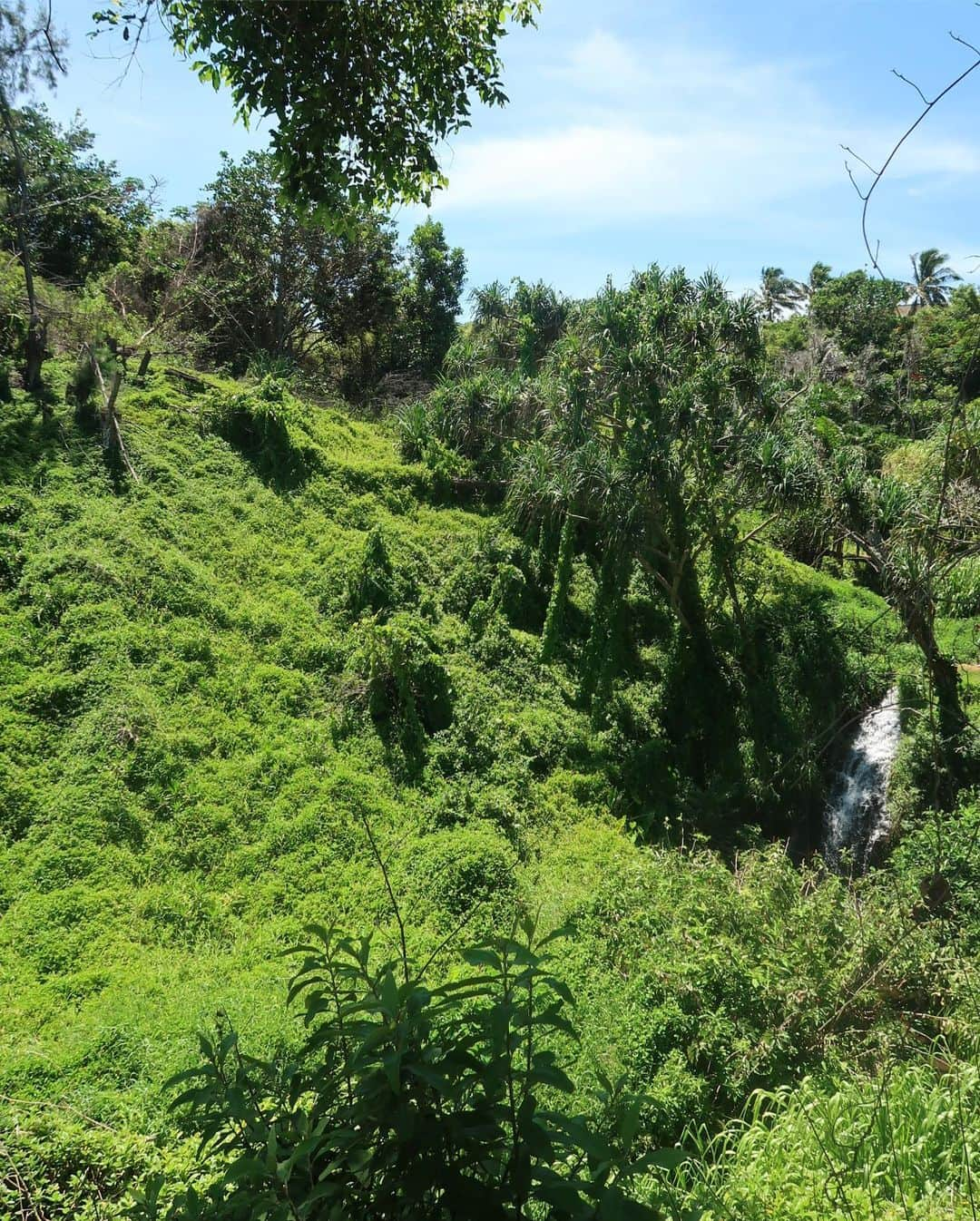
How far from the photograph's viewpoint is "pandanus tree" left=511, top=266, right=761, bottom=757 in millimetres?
11828

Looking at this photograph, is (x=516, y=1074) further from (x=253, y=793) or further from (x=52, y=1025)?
(x=253, y=793)

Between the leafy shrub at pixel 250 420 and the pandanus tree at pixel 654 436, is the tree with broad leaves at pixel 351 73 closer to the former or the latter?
the pandanus tree at pixel 654 436

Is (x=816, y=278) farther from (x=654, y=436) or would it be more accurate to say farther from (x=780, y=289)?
(x=654, y=436)

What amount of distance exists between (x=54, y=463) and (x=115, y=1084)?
29.0 feet

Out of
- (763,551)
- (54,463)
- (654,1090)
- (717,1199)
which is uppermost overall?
(54,463)

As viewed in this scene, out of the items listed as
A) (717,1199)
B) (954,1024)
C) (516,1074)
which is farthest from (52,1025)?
(954,1024)

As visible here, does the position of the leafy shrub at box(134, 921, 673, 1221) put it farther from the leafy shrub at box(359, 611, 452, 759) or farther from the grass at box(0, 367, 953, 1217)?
the leafy shrub at box(359, 611, 452, 759)

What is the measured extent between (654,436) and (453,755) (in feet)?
18.5

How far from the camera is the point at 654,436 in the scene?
1189cm

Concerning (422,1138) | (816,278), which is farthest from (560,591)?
(816,278)

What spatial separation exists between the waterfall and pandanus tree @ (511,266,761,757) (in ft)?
6.62

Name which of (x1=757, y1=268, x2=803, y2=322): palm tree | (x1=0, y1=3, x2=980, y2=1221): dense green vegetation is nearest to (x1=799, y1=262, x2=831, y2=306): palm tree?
(x1=757, y1=268, x2=803, y2=322): palm tree

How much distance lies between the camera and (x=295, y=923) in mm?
7496

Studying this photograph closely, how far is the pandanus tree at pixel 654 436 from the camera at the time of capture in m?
11.8
